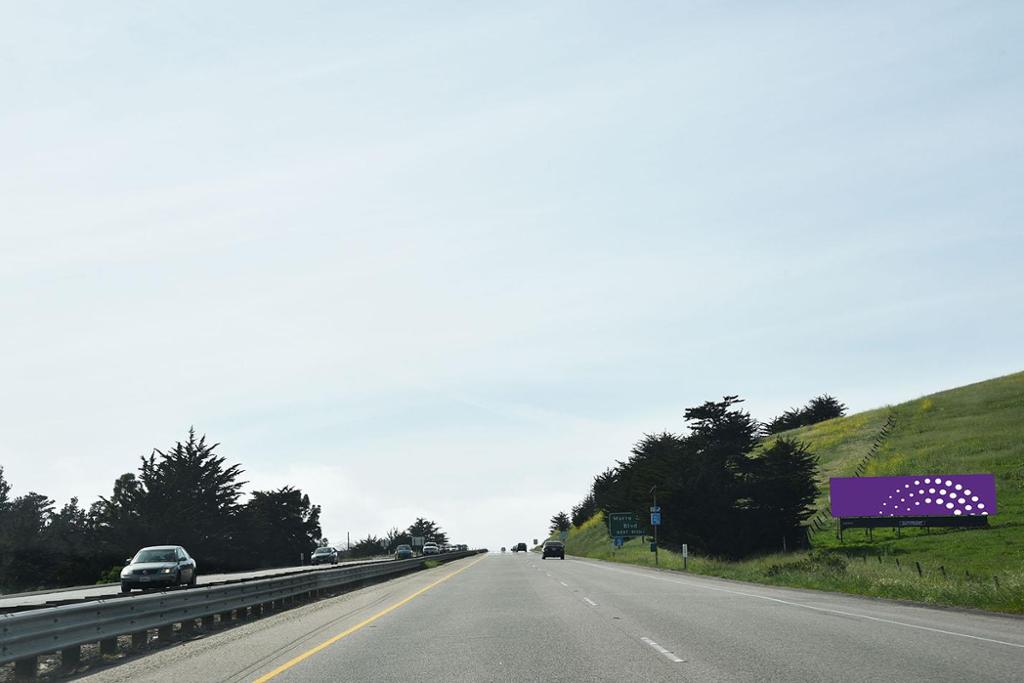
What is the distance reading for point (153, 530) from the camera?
211 ft

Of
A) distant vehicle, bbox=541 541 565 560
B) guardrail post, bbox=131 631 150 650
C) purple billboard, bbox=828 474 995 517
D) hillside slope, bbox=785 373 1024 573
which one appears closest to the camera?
guardrail post, bbox=131 631 150 650

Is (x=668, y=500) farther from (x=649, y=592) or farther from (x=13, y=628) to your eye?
(x=13, y=628)

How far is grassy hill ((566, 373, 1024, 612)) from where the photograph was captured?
25359 mm

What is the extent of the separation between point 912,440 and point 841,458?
6761mm

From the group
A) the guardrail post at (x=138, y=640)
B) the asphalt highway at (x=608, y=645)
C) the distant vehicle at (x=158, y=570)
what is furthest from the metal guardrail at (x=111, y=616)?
the distant vehicle at (x=158, y=570)

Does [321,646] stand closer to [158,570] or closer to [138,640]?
[138,640]

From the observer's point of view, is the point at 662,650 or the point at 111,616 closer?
the point at 662,650

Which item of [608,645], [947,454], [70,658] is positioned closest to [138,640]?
[70,658]

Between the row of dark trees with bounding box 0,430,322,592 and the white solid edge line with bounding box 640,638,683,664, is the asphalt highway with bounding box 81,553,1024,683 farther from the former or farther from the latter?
the row of dark trees with bounding box 0,430,322,592

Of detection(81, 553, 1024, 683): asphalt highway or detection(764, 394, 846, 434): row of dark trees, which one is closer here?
detection(81, 553, 1024, 683): asphalt highway

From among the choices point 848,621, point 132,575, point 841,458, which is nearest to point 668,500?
point 841,458

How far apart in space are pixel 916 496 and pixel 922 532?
2268 millimetres

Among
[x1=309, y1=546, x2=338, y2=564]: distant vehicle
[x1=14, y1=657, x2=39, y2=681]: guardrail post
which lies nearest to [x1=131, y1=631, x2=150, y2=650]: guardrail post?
[x1=14, y1=657, x2=39, y2=681]: guardrail post

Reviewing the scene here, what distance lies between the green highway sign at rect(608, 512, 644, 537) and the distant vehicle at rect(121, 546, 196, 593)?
56.3 meters
